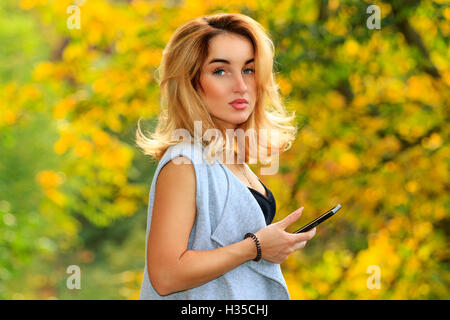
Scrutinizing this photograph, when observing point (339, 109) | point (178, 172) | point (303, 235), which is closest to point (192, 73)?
point (178, 172)

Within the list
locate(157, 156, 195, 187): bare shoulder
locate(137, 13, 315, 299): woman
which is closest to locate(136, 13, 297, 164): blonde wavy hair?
locate(137, 13, 315, 299): woman

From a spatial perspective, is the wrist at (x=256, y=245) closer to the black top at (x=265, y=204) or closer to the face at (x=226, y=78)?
the black top at (x=265, y=204)

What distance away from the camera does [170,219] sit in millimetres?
1435

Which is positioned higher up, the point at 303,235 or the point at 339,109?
the point at 339,109

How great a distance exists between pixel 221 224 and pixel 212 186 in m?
0.10

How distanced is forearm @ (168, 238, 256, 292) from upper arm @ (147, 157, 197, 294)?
0.02 meters

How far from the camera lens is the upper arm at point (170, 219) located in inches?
56.2

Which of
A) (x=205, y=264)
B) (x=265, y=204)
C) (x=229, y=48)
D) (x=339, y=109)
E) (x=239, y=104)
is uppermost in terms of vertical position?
(x=339, y=109)

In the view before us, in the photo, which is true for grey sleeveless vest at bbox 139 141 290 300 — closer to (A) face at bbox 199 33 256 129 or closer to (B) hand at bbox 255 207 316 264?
(B) hand at bbox 255 207 316 264

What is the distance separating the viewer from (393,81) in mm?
5465

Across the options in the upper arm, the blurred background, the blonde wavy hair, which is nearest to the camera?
the upper arm

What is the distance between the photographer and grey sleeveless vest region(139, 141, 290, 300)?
149cm

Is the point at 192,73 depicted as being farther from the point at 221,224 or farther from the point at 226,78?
the point at 221,224
